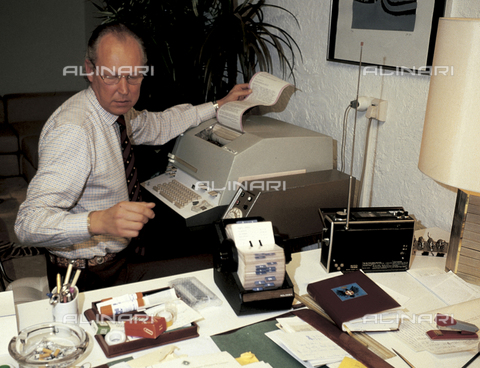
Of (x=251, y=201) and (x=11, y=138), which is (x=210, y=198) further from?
(x=11, y=138)

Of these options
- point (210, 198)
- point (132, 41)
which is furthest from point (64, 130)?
point (210, 198)

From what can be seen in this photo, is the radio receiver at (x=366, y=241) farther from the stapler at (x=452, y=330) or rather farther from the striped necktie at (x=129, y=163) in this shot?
the striped necktie at (x=129, y=163)

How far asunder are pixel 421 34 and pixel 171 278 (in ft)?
3.85

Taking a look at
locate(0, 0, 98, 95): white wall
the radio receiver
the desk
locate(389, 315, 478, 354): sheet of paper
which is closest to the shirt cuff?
the desk

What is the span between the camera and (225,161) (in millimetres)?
1705

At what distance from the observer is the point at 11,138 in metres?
4.47

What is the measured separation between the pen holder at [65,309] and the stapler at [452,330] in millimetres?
853

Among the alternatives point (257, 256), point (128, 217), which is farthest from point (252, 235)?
point (128, 217)

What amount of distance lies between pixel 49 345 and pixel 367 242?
92 cm

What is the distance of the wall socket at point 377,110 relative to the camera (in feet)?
5.74

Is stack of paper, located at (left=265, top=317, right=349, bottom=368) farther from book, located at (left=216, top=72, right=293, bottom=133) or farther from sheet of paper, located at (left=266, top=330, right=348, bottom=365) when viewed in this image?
book, located at (left=216, top=72, right=293, bottom=133)

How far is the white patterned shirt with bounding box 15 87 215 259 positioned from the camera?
4.38 ft

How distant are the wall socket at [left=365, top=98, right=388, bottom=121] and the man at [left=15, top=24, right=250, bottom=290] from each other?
2.97 feet

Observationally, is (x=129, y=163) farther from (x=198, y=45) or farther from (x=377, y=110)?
(x=377, y=110)
